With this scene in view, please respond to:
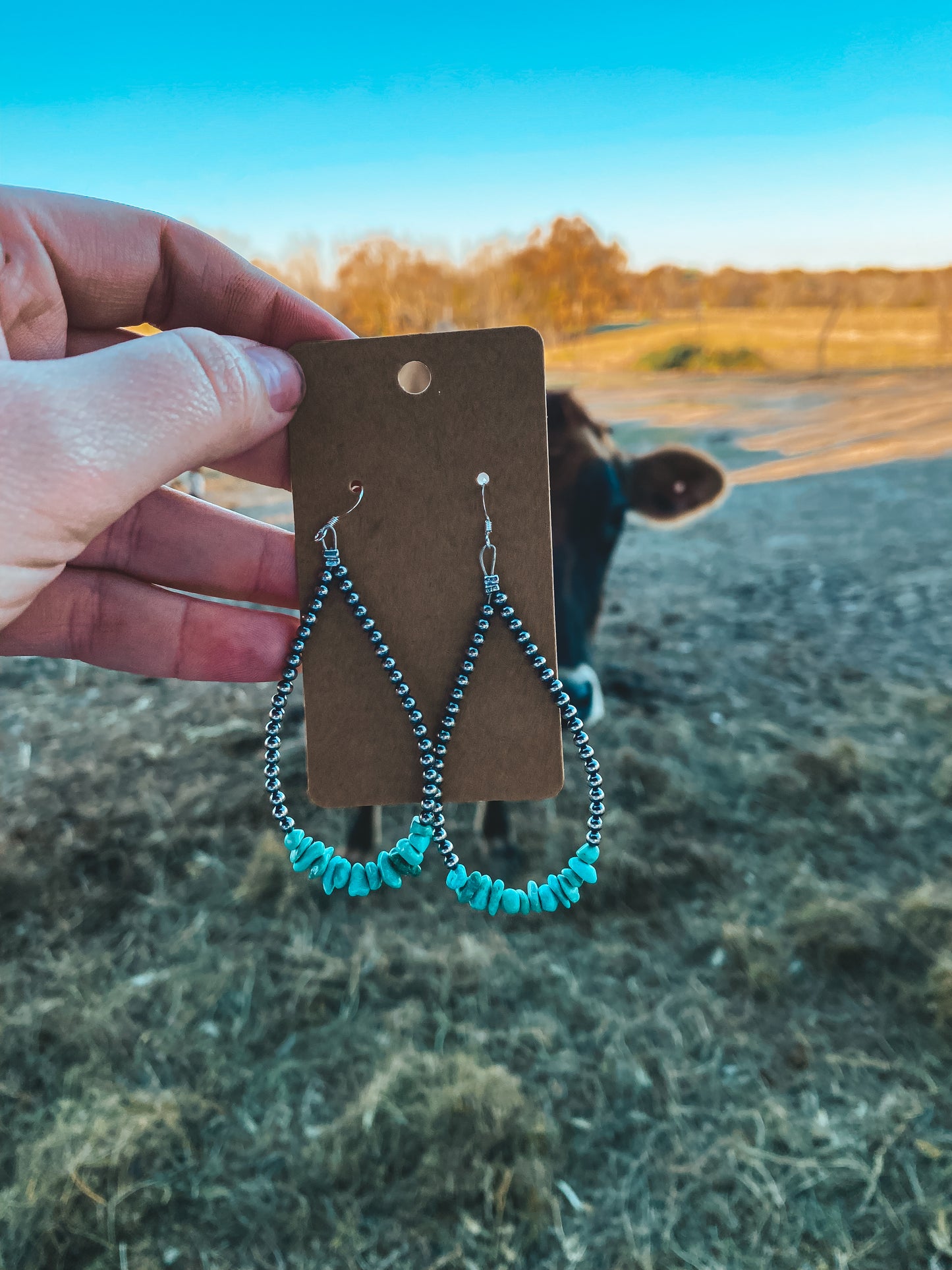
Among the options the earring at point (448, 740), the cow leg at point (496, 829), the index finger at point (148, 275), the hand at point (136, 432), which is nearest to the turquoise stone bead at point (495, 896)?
the earring at point (448, 740)

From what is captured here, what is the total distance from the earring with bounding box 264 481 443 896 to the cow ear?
79.4 inches

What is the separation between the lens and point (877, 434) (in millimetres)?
5406

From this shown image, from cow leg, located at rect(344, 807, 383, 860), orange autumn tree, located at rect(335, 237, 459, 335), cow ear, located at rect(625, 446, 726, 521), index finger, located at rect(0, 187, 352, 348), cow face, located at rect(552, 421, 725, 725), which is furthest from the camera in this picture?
orange autumn tree, located at rect(335, 237, 459, 335)

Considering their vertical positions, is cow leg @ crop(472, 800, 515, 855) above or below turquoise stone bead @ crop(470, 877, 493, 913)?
below

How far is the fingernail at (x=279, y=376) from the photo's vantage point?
980mm

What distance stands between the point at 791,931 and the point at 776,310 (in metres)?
4.22

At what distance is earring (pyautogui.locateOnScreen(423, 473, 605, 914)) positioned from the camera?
36.8 inches

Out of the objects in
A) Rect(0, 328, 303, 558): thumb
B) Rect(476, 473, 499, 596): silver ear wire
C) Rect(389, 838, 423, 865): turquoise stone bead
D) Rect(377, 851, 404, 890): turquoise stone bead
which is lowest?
Rect(377, 851, 404, 890): turquoise stone bead

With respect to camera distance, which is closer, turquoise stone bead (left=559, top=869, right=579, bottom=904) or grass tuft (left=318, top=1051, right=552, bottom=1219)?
turquoise stone bead (left=559, top=869, right=579, bottom=904)

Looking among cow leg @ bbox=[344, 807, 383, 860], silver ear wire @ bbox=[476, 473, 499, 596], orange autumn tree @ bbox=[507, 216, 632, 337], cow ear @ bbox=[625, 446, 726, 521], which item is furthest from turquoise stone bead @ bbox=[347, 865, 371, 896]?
orange autumn tree @ bbox=[507, 216, 632, 337]

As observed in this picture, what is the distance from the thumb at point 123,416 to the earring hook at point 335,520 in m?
0.13

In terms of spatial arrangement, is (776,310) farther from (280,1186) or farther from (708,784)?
(280,1186)

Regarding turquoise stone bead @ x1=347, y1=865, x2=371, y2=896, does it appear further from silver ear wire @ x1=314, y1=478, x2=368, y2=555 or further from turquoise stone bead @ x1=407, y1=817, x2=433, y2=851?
silver ear wire @ x1=314, y1=478, x2=368, y2=555

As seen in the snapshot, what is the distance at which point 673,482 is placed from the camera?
292 cm
